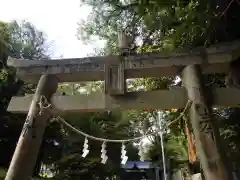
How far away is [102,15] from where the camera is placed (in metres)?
9.34

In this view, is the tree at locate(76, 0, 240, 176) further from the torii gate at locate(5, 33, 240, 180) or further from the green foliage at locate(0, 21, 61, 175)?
the green foliage at locate(0, 21, 61, 175)

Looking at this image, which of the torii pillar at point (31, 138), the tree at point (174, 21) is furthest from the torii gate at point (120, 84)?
the tree at point (174, 21)

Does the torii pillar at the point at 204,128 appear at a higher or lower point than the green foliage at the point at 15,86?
lower

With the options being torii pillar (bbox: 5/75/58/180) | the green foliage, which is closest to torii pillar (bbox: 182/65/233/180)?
torii pillar (bbox: 5/75/58/180)

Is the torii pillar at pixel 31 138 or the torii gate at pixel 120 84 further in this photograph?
the torii gate at pixel 120 84

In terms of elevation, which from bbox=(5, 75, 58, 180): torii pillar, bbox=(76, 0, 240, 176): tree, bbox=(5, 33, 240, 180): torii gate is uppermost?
bbox=(76, 0, 240, 176): tree

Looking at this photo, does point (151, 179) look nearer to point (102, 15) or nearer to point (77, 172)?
point (77, 172)

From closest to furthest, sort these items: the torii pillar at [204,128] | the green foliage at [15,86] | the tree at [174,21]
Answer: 1. the torii pillar at [204,128]
2. the tree at [174,21]
3. the green foliage at [15,86]

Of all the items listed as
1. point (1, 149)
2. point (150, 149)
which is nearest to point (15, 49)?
point (1, 149)

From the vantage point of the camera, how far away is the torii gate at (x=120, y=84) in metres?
4.25

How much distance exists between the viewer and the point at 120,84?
466 centimetres

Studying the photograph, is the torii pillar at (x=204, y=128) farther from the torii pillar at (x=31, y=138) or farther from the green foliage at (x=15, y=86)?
the green foliage at (x=15, y=86)

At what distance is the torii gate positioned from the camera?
425 centimetres

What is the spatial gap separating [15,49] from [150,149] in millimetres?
11460
